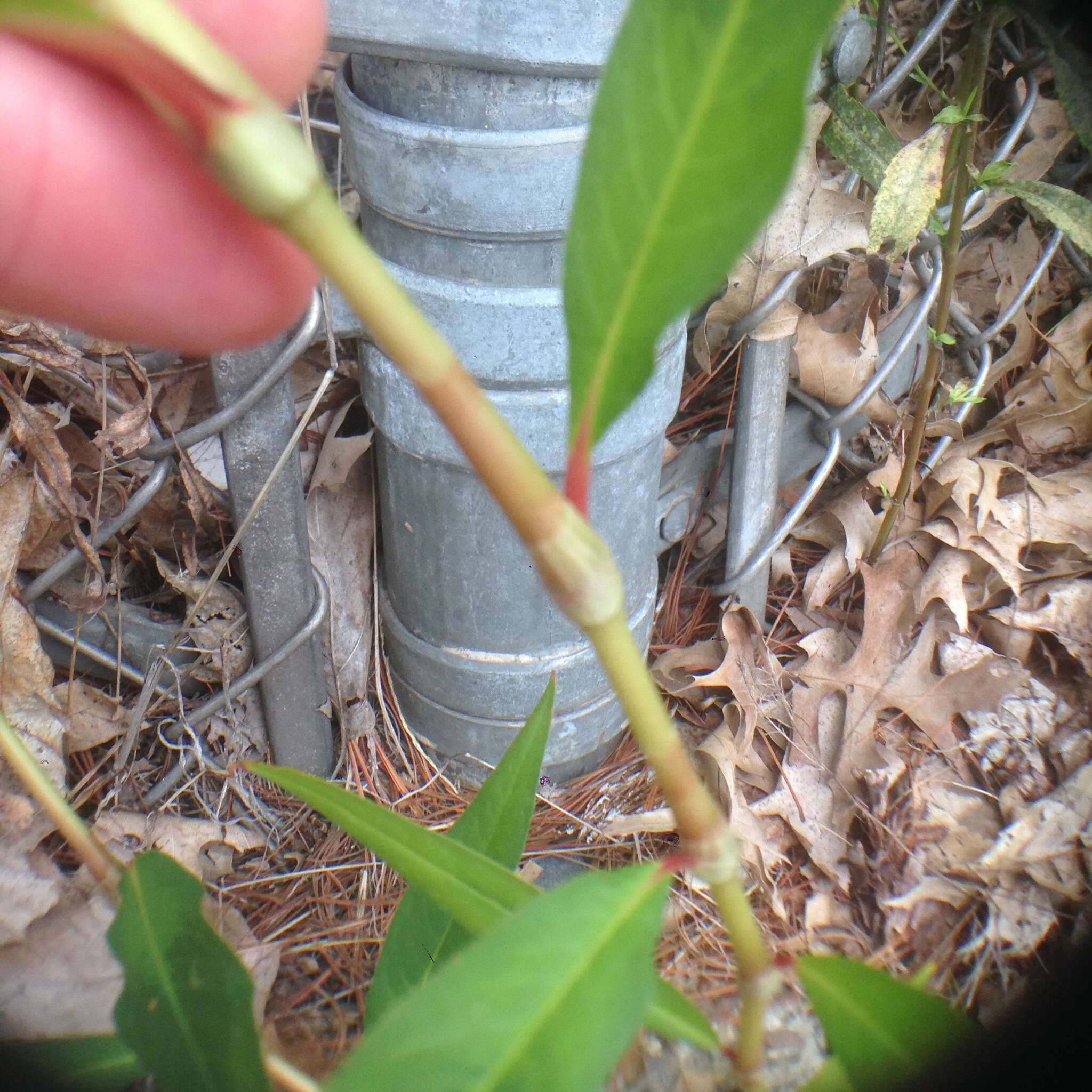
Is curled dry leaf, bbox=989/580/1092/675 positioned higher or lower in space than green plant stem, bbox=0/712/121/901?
lower

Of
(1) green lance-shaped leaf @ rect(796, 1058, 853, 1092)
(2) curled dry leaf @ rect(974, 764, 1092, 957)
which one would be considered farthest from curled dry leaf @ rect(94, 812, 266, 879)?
(2) curled dry leaf @ rect(974, 764, 1092, 957)

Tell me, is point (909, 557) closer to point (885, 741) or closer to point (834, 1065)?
point (885, 741)

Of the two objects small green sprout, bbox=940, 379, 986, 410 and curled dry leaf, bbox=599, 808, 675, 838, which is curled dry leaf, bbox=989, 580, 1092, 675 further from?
curled dry leaf, bbox=599, 808, 675, 838

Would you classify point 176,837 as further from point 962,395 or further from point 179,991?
point 962,395

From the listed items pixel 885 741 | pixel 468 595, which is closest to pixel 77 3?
pixel 468 595

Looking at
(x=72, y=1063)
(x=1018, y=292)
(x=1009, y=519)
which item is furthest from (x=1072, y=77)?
(x=72, y=1063)

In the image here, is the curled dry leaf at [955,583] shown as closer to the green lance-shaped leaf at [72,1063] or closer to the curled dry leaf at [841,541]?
the curled dry leaf at [841,541]
